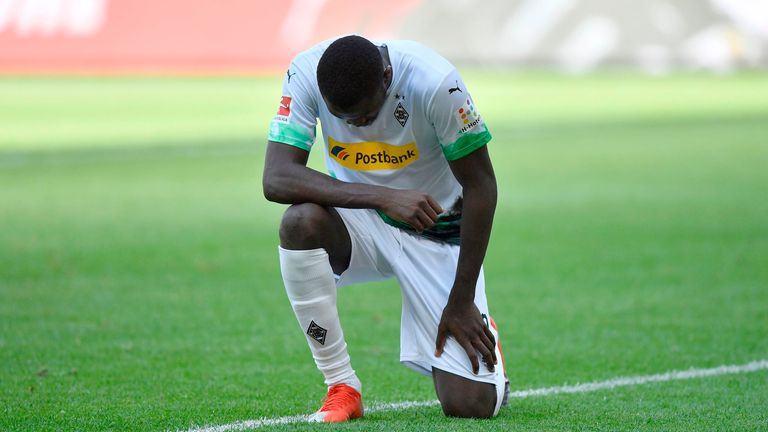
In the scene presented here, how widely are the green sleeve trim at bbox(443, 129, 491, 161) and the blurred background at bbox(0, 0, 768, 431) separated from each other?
3.82ft

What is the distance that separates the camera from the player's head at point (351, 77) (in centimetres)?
477

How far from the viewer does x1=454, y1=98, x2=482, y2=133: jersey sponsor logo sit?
5027 mm

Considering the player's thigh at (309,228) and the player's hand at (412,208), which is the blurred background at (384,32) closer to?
the player's thigh at (309,228)

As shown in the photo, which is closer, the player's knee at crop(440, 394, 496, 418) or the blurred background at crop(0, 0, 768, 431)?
the player's knee at crop(440, 394, 496, 418)

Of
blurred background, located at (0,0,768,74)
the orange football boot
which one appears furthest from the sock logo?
blurred background, located at (0,0,768,74)

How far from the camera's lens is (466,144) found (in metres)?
5.04

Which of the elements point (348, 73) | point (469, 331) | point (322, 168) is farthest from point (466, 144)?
point (322, 168)

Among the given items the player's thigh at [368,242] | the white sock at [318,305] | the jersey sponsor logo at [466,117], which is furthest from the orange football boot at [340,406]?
the jersey sponsor logo at [466,117]

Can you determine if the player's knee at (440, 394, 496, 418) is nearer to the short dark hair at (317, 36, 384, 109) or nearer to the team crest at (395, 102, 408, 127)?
the team crest at (395, 102, 408, 127)

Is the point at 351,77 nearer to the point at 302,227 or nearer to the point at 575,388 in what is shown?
the point at 302,227

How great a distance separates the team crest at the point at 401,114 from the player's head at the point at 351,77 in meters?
0.31

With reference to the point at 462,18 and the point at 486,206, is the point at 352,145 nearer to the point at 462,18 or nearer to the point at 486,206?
the point at 486,206

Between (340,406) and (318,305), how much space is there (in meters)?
0.46

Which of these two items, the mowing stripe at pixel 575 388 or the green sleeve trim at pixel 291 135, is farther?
the green sleeve trim at pixel 291 135
